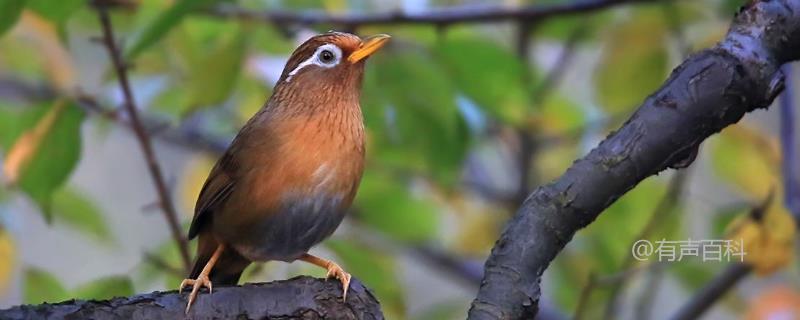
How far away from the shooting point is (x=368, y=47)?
2586 mm

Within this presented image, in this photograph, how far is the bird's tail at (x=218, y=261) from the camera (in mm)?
2623

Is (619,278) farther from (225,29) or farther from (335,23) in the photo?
(225,29)

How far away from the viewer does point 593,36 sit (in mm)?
3887

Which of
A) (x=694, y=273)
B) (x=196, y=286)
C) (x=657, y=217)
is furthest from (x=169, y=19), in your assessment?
(x=694, y=273)

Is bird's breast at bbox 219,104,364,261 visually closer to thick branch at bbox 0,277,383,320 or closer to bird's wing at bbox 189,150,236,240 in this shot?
bird's wing at bbox 189,150,236,240

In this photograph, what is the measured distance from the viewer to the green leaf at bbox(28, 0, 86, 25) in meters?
2.44

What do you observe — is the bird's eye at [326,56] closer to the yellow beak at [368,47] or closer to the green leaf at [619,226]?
the yellow beak at [368,47]

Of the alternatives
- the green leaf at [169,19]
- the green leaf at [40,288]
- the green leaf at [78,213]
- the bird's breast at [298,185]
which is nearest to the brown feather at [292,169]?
the bird's breast at [298,185]

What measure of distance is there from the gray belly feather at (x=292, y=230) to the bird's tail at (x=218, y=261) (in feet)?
0.34

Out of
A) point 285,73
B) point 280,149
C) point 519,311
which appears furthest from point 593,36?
point 519,311

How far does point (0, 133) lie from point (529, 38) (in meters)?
1.71

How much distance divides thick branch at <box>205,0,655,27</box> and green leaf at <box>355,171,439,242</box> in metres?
0.65

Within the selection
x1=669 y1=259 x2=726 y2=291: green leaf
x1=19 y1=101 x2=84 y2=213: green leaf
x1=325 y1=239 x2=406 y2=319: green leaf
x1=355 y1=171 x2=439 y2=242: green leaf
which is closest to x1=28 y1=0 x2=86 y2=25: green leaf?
x1=19 y1=101 x2=84 y2=213: green leaf

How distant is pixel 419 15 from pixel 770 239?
112cm
